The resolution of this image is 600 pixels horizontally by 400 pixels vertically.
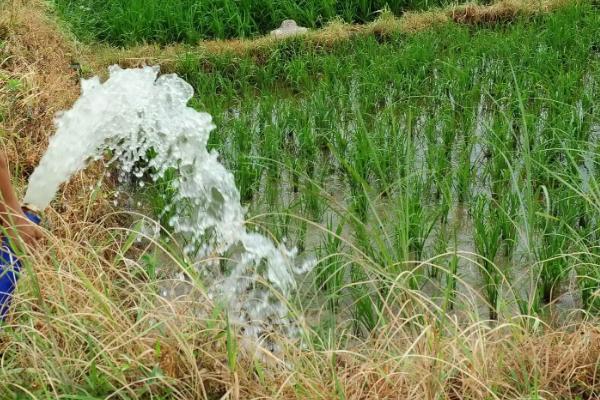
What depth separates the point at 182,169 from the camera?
404 cm

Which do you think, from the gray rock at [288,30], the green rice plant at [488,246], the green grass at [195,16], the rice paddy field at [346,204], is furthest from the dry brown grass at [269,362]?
the green grass at [195,16]

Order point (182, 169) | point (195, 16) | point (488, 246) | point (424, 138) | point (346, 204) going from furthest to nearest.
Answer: point (195, 16)
point (424, 138)
point (182, 169)
point (346, 204)
point (488, 246)

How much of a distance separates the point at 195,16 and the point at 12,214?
16.4ft

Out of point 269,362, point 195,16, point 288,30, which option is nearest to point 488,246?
point 269,362

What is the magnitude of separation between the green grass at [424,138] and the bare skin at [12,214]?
761 mm

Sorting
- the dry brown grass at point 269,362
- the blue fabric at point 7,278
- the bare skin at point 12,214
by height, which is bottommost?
the dry brown grass at point 269,362

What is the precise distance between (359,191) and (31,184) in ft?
5.13

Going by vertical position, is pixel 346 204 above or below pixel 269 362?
below

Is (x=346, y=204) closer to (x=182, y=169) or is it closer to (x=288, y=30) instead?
(x=182, y=169)

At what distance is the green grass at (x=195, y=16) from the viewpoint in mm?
6742

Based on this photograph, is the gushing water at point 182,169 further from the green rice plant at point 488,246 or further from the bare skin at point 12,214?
the green rice plant at point 488,246

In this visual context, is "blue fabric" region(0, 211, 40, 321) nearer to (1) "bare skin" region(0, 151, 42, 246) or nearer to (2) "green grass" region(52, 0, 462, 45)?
(1) "bare skin" region(0, 151, 42, 246)

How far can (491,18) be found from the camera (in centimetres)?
690

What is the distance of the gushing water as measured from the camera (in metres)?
3.04
